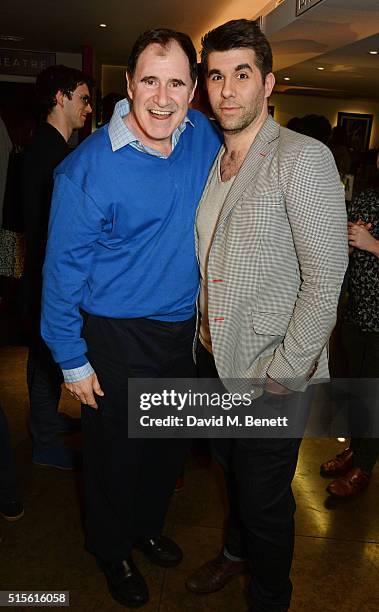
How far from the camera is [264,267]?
1363 mm

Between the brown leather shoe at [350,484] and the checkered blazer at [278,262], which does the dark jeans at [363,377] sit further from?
the checkered blazer at [278,262]

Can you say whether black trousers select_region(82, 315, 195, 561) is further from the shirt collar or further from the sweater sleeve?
the shirt collar

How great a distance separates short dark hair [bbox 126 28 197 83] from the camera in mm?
1435

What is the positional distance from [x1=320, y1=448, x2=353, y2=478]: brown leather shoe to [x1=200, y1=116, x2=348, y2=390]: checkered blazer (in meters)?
1.13

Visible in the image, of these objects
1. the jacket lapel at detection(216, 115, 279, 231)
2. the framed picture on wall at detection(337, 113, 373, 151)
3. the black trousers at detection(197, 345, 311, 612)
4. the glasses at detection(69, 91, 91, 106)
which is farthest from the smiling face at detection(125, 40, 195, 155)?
the framed picture on wall at detection(337, 113, 373, 151)

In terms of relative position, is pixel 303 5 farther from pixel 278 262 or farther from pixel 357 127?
pixel 357 127

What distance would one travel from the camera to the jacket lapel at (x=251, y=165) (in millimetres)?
1360

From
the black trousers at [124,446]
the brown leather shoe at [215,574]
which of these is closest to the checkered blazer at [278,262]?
the black trousers at [124,446]

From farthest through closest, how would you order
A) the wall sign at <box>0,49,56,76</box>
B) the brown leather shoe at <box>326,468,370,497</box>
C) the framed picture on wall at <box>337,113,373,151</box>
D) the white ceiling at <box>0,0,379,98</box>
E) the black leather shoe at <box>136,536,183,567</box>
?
the framed picture on wall at <box>337,113,373,151</box>, the wall sign at <box>0,49,56,76</box>, the white ceiling at <box>0,0,379,98</box>, the brown leather shoe at <box>326,468,370,497</box>, the black leather shoe at <box>136,536,183,567</box>

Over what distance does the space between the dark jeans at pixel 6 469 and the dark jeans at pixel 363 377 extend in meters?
1.39

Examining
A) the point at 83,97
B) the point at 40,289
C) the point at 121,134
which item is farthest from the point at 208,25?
the point at 121,134

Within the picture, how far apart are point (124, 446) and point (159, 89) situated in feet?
3.45

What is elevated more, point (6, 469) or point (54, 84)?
point (54, 84)

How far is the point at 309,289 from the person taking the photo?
1345 millimetres
